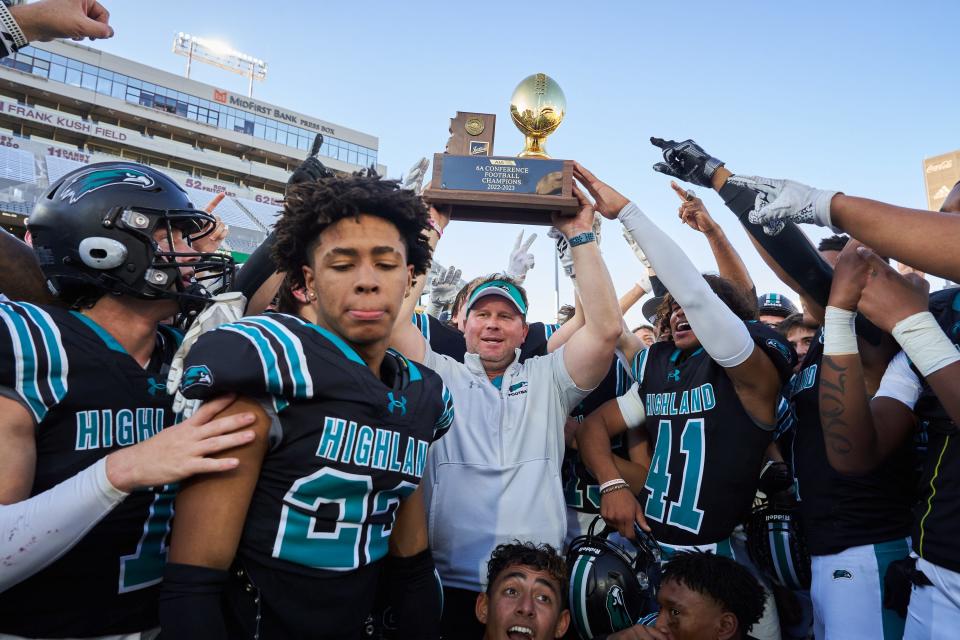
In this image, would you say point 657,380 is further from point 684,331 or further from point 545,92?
point 545,92

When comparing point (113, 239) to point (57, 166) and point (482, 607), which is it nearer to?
point (482, 607)

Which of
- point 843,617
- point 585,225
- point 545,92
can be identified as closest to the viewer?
point 843,617

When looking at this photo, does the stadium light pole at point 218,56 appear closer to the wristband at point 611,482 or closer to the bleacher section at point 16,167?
A: the bleacher section at point 16,167

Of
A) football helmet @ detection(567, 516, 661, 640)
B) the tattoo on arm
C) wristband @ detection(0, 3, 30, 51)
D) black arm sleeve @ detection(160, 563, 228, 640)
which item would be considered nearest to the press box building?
wristband @ detection(0, 3, 30, 51)

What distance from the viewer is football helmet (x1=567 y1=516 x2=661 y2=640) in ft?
8.55

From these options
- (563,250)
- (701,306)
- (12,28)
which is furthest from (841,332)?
(12,28)

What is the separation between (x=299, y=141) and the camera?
48.2 metres

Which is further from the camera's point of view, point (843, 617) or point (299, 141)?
point (299, 141)

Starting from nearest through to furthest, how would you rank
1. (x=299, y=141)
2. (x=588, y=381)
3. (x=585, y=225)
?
(x=588, y=381), (x=585, y=225), (x=299, y=141)

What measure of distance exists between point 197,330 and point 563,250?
6.80 feet

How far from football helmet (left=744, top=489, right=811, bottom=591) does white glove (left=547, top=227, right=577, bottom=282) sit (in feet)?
4.68

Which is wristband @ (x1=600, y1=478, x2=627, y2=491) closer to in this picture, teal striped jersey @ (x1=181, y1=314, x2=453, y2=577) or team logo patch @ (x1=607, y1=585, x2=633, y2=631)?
team logo patch @ (x1=607, y1=585, x2=633, y2=631)

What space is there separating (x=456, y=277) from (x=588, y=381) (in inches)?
136

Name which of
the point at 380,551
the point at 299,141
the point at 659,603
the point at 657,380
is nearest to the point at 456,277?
the point at 657,380
